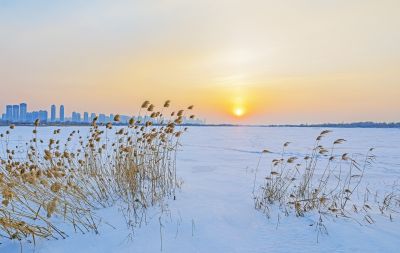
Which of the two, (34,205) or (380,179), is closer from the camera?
(34,205)

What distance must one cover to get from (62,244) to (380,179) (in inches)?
300

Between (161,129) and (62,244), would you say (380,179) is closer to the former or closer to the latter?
(161,129)

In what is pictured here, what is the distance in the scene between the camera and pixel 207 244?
10.9 ft

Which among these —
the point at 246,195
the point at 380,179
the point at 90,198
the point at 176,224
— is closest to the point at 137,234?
the point at 176,224

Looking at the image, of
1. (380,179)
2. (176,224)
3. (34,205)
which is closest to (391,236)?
(176,224)

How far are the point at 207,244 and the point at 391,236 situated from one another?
1879 millimetres

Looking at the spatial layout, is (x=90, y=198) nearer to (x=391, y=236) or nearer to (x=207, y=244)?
(x=207, y=244)

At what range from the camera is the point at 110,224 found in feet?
12.8

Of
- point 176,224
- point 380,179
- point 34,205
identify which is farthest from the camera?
point 380,179

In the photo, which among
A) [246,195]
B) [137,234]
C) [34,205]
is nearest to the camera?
[137,234]

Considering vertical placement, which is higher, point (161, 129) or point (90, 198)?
point (161, 129)

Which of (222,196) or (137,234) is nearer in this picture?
(137,234)

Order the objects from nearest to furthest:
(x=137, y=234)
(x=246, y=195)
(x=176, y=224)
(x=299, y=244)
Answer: (x=299, y=244), (x=137, y=234), (x=176, y=224), (x=246, y=195)

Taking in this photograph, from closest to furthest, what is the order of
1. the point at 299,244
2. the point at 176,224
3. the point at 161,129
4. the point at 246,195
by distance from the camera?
the point at 299,244, the point at 176,224, the point at 161,129, the point at 246,195
